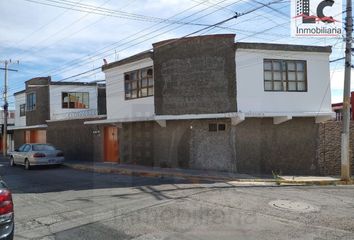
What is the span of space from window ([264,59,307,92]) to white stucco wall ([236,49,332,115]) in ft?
0.64

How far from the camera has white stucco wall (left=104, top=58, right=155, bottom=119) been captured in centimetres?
2036

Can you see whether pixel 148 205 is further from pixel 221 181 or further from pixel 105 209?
pixel 221 181

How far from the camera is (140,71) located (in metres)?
20.9

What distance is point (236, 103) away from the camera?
18000mm

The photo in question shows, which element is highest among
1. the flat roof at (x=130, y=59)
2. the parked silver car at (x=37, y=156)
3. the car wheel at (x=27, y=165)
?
the flat roof at (x=130, y=59)

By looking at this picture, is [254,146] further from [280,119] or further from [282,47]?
[282,47]

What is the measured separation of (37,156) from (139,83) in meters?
6.75

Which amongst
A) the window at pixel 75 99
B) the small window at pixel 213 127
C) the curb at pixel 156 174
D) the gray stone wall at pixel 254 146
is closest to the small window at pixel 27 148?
the curb at pixel 156 174

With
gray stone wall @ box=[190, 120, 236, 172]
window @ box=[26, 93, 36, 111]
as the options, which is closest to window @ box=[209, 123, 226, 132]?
gray stone wall @ box=[190, 120, 236, 172]

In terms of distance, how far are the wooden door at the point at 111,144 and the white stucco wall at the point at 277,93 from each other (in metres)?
8.30

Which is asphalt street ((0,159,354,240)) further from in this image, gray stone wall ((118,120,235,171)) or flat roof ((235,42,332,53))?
flat roof ((235,42,332,53))

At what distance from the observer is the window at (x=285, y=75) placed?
1862 cm

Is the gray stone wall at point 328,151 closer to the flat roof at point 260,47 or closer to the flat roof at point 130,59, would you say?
the flat roof at point 260,47

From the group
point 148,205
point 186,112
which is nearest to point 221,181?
point 186,112
